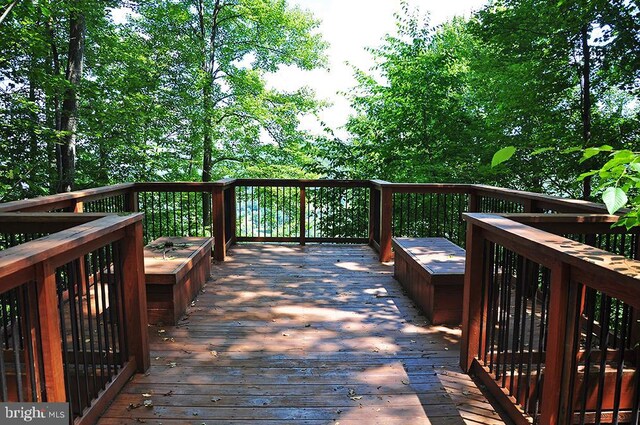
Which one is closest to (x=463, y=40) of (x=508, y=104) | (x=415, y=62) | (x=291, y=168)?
(x=415, y=62)

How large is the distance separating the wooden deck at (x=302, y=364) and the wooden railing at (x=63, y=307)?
176 millimetres

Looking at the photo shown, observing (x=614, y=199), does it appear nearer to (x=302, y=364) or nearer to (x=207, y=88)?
(x=302, y=364)

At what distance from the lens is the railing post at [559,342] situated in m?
1.57

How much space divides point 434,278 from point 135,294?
2.19m

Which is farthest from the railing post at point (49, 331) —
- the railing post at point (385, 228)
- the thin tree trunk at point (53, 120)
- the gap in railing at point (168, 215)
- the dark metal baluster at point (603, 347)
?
the thin tree trunk at point (53, 120)

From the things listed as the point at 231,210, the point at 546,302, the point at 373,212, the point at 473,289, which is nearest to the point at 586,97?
the point at 373,212

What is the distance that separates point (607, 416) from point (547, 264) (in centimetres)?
129

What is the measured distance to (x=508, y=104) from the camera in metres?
8.41

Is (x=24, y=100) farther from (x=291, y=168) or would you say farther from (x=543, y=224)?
(x=543, y=224)

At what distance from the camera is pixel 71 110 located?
7.91m

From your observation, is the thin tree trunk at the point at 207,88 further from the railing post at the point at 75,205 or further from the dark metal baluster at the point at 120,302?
the dark metal baluster at the point at 120,302

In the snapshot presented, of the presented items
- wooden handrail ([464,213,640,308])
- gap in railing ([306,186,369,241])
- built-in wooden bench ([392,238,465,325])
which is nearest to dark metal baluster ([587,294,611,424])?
wooden handrail ([464,213,640,308])

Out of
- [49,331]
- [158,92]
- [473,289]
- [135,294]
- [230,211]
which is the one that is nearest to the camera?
[49,331]

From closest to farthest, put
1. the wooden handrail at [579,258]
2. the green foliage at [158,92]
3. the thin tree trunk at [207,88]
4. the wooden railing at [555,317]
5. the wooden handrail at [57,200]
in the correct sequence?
1. the wooden handrail at [579,258]
2. the wooden railing at [555,317]
3. the wooden handrail at [57,200]
4. the green foliage at [158,92]
5. the thin tree trunk at [207,88]
